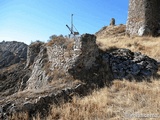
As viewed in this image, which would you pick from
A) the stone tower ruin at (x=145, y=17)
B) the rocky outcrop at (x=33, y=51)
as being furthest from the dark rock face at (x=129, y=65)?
the stone tower ruin at (x=145, y=17)

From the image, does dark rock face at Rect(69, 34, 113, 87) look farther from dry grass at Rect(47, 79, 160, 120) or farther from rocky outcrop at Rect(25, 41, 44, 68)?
rocky outcrop at Rect(25, 41, 44, 68)

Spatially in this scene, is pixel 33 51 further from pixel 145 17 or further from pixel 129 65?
pixel 145 17

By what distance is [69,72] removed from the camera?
30.4ft

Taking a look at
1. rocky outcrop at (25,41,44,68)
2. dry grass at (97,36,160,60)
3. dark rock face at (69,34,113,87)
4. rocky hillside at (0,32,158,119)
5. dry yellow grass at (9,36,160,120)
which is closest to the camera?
dry yellow grass at (9,36,160,120)

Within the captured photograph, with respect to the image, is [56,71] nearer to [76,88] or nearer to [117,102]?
[76,88]

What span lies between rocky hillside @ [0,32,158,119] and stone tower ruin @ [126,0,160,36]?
737 centimetres

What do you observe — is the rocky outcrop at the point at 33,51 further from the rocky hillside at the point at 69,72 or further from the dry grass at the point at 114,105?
the dry grass at the point at 114,105

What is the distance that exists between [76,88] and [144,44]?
8721 millimetres

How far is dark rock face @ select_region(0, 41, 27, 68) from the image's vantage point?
29995 millimetres

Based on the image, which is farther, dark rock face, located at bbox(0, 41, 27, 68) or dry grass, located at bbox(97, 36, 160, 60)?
dark rock face, located at bbox(0, 41, 27, 68)

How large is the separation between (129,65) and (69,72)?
9.54ft

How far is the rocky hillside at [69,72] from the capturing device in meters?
6.82

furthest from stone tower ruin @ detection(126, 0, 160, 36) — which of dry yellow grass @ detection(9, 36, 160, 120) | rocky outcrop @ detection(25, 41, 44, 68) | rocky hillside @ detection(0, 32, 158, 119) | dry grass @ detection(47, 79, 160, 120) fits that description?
dry grass @ detection(47, 79, 160, 120)

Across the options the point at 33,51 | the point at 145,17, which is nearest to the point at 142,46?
the point at 145,17
